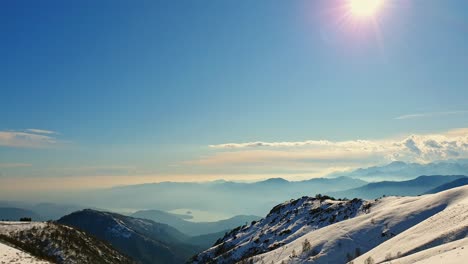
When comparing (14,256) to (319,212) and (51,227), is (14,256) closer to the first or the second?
(51,227)

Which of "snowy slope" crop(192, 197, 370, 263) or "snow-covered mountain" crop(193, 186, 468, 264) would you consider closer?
"snow-covered mountain" crop(193, 186, 468, 264)

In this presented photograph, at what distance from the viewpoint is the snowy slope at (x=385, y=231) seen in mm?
38375

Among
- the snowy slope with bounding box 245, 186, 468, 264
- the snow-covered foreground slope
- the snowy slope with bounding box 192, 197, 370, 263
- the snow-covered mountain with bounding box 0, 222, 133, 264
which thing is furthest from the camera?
the snowy slope with bounding box 192, 197, 370, 263

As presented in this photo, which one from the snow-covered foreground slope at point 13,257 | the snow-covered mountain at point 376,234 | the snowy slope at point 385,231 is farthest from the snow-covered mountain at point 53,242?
the snowy slope at point 385,231

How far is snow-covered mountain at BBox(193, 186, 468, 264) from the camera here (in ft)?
108

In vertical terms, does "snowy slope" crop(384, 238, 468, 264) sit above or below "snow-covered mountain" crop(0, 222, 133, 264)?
above

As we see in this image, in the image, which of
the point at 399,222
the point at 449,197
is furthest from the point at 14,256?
the point at 449,197

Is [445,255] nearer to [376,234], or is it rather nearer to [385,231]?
[385,231]

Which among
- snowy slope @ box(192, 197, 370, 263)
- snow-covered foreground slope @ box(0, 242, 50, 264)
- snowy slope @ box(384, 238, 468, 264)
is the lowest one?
snowy slope @ box(192, 197, 370, 263)

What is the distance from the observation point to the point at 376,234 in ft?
174

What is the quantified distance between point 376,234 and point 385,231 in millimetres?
1430

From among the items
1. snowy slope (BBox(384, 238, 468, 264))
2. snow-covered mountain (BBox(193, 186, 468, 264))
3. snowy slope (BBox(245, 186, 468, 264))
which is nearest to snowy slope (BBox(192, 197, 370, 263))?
snow-covered mountain (BBox(193, 186, 468, 264))

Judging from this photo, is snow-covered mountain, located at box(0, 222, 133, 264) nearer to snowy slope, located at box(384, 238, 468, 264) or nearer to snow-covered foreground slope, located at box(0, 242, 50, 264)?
snow-covered foreground slope, located at box(0, 242, 50, 264)

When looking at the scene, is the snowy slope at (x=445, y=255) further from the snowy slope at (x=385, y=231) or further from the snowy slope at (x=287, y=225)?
the snowy slope at (x=287, y=225)
